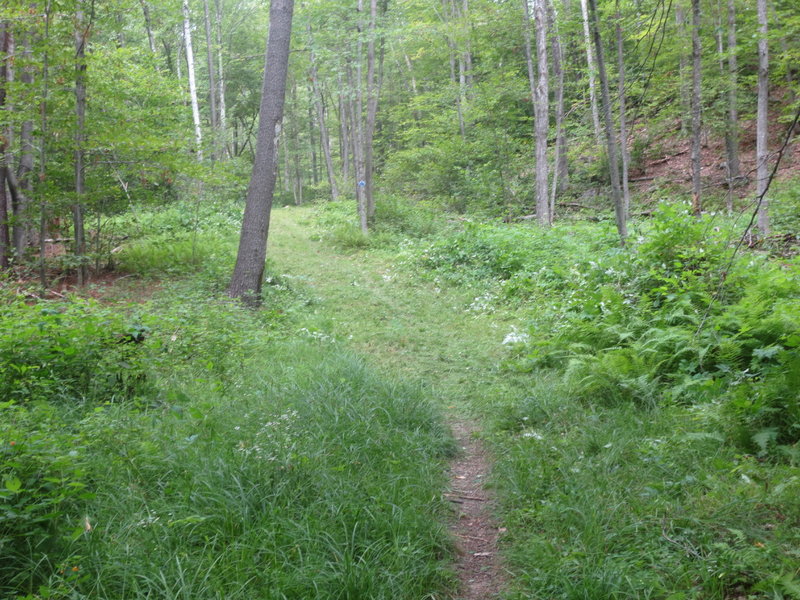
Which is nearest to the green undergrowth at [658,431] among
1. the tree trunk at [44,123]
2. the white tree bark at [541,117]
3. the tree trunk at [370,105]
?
the white tree bark at [541,117]

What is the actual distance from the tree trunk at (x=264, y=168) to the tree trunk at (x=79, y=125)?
2.88 m

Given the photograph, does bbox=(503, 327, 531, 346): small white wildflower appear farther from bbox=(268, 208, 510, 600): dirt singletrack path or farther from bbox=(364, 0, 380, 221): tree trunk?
bbox=(364, 0, 380, 221): tree trunk

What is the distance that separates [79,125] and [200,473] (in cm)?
843

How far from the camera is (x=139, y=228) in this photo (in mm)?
14617

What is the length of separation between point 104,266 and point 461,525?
34.4 ft

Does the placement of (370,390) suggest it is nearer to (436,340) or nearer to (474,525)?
(474,525)

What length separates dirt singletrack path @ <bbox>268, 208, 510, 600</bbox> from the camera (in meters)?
3.86

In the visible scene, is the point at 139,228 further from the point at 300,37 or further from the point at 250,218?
the point at 300,37

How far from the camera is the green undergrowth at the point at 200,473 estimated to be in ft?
9.46

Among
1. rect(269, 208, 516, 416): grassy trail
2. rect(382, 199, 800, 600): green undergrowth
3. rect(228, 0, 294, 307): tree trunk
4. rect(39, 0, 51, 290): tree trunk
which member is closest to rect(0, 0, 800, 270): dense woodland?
rect(39, 0, 51, 290): tree trunk

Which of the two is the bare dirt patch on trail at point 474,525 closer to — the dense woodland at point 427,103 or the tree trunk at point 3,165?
the dense woodland at point 427,103

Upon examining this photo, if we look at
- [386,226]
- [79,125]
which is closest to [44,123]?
[79,125]

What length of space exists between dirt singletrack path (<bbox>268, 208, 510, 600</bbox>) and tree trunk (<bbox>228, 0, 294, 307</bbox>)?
1.35 meters

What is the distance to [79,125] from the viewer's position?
9.65 metres
